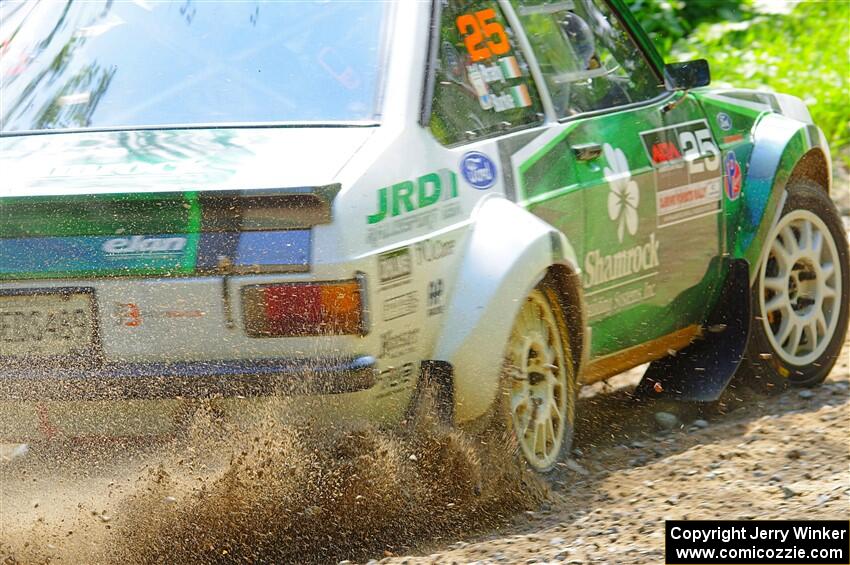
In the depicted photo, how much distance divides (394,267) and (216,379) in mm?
546

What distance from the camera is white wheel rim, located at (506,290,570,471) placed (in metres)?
4.40

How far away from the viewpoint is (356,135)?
4.03 metres

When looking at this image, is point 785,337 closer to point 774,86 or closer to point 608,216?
point 608,216

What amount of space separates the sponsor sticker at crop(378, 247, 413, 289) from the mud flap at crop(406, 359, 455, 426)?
27 centimetres

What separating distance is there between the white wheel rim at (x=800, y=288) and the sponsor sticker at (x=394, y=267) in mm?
2313

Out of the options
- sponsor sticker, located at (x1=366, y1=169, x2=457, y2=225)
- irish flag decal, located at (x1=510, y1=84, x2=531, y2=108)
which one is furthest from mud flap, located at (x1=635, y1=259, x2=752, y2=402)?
sponsor sticker, located at (x1=366, y1=169, x2=457, y2=225)

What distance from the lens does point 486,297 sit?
414 centimetres

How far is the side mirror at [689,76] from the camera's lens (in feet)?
18.4

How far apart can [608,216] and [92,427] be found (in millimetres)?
1917

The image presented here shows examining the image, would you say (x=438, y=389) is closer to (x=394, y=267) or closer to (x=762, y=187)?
(x=394, y=267)

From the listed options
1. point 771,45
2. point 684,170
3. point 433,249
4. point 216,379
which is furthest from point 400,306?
point 771,45

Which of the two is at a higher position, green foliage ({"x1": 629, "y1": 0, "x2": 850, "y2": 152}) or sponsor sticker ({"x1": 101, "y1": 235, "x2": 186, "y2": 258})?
sponsor sticker ({"x1": 101, "y1": 235, "x2": 186, "y2": 258})

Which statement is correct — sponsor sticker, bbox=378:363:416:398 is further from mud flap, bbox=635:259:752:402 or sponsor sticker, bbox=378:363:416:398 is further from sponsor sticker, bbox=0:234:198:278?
mud flap, bbox=635:259:752:402

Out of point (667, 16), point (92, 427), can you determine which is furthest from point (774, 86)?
point (92, 427)
